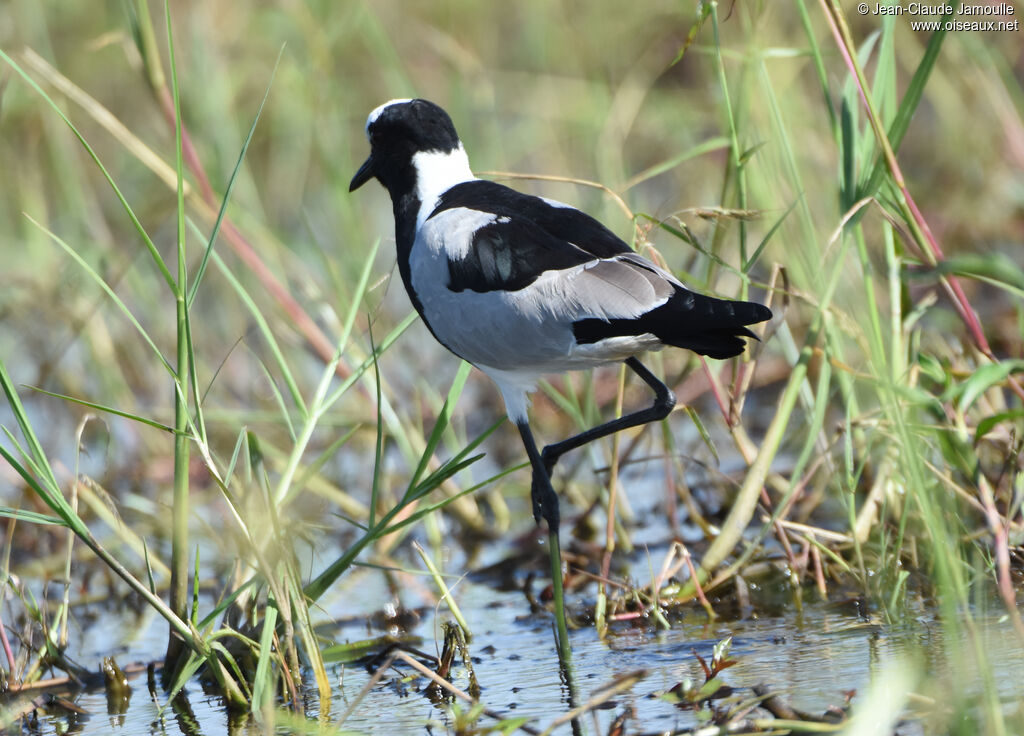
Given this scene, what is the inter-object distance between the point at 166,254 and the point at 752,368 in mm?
4279

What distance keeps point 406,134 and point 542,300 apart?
0.84 metres

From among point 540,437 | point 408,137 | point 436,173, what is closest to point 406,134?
point 408,137

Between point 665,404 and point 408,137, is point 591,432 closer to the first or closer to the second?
point 665,404

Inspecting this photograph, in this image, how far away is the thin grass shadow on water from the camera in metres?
2.40

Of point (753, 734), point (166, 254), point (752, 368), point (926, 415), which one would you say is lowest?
point (753, 734)

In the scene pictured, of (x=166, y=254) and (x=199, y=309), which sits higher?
(x=166, y=254)

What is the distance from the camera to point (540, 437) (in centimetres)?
453

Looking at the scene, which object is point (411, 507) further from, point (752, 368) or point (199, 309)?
point (199, 309)

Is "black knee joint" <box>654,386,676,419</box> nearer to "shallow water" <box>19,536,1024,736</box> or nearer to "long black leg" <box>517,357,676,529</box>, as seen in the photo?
"long black leg" <box>517,357,676,529</box>

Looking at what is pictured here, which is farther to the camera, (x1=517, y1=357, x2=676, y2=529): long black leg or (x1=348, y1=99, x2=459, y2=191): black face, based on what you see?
(x1=348, y1=99, x2=459, y2=191): black face

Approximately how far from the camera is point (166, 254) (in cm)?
654

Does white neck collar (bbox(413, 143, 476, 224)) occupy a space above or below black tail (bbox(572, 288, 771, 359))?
above

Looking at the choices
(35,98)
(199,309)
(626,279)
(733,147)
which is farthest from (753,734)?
(35,98)

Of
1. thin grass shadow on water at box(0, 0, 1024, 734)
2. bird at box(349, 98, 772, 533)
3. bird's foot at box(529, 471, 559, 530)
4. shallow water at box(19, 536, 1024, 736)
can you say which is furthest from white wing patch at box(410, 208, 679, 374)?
shallow water at box(19, 536, 1024, 736)
